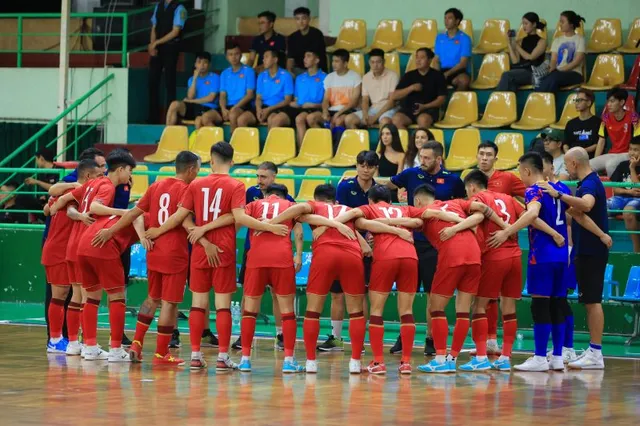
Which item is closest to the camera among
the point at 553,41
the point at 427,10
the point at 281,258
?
the point at 281,258

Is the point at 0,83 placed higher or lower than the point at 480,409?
higher

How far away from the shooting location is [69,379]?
10328 mm

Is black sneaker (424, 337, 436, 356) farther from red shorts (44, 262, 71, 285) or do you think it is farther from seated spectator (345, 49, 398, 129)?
seated spectator (345, 49, 398, 129)

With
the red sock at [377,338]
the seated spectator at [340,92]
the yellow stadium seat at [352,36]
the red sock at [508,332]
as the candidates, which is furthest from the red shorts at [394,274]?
the yellow stadium seat at [352,36]

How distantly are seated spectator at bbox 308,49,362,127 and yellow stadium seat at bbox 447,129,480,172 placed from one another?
6.36 feet

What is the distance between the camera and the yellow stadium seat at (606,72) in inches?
720

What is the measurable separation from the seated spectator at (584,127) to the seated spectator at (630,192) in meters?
1.31

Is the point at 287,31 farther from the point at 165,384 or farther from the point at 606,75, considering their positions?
Result: the point at 165,384

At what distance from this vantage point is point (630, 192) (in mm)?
14633

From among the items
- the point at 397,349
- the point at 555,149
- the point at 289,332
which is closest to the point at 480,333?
the point at 397,349

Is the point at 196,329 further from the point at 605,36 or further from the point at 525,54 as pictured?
the point at 605,36

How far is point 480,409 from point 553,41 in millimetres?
10434

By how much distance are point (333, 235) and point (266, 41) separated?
1016cm

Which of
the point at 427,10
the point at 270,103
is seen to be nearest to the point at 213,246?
the point at 270,103
